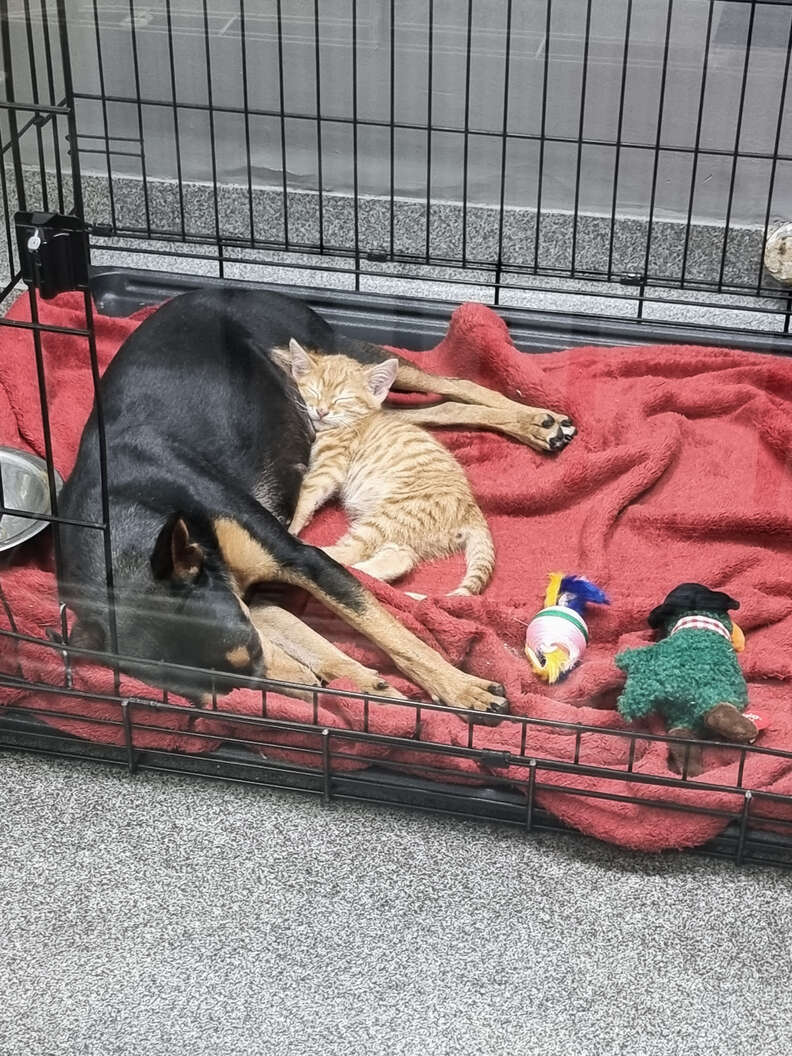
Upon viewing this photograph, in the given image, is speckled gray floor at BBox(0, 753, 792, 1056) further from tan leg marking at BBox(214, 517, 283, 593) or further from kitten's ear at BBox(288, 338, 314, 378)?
kitten's ear at BBox(288, 338, 314, 378)

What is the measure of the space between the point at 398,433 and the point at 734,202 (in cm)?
105

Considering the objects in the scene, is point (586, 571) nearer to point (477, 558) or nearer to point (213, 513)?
point (477, 558)

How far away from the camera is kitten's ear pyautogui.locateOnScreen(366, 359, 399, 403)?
2.50 m

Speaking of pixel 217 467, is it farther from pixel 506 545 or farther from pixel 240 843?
pixel 240 843

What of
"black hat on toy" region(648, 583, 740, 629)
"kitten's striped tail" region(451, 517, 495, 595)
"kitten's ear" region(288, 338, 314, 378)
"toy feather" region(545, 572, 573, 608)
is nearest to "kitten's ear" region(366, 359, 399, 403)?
"kitten's ear" region(288, 338, 314, 378)

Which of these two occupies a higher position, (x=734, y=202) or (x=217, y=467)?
(x=734, y=202)

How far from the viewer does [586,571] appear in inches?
80.7

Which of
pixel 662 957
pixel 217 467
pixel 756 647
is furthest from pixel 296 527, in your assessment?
pixel 662 957

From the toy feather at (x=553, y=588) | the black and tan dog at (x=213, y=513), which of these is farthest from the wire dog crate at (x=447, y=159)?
the toy feather at (x=553, y=588)

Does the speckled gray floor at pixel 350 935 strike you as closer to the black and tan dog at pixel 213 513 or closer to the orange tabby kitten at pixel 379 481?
the black and tan dog at pixel 213 513

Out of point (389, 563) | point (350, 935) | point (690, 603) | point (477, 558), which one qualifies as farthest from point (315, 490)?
point (350, 935)

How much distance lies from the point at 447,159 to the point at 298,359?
28.1 inches

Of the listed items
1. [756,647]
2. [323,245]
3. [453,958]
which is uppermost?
[323,245]

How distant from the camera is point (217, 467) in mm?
2186
